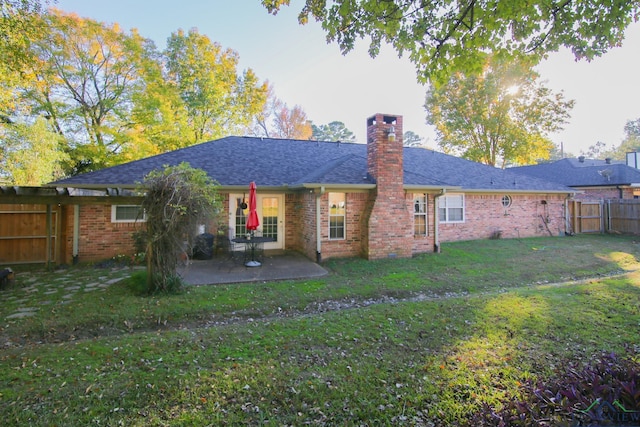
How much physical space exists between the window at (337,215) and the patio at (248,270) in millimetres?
1250

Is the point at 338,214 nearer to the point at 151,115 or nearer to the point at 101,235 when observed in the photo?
the point at 101,235

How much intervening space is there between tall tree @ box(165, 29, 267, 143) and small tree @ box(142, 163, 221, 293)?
1566 cm

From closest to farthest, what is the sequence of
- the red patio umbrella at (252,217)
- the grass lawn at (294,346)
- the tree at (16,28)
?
the grass lawn at (294,346) → the tree at (16,28) → the red patio umbrella at (252,217)

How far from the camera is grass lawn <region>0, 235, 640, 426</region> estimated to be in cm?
302

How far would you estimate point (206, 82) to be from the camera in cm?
2139

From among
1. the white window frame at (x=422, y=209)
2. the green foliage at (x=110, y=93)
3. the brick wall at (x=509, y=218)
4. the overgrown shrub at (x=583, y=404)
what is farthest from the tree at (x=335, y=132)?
the overgrown shrub at (x=583, y=404)

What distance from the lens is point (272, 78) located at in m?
29.5

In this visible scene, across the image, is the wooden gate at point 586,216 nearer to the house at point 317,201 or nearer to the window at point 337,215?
the house at point 317,201

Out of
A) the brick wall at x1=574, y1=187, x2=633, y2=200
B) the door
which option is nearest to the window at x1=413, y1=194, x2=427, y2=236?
the door

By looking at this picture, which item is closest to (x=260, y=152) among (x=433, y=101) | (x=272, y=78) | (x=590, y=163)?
(x=272, y=78)

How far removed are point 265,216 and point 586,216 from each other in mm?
16843

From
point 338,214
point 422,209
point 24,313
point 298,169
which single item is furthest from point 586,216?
point 24,313

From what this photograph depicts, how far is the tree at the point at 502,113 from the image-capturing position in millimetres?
25047

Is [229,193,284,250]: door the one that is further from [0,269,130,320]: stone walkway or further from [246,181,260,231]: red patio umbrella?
[0,269,130,320]: stone walkway
